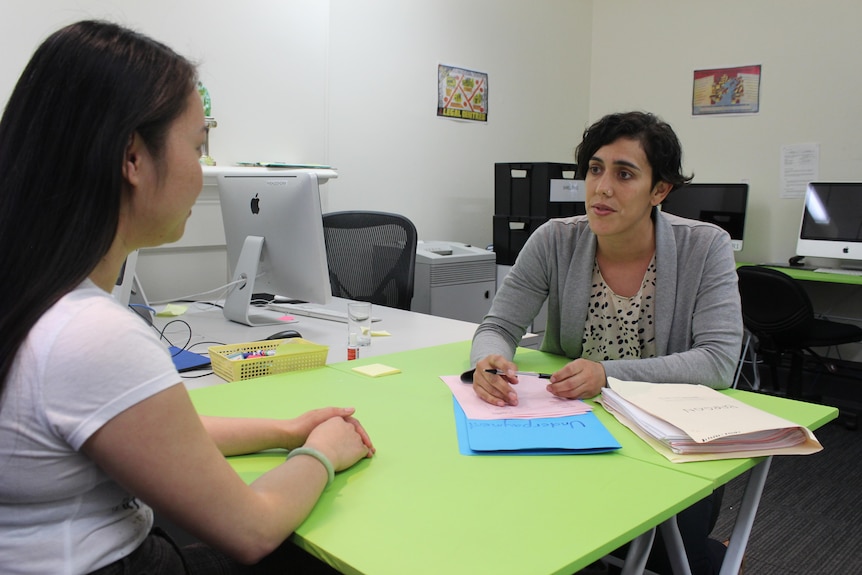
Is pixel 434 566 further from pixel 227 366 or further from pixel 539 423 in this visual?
pixel 227 366

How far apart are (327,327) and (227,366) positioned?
0.67 metres

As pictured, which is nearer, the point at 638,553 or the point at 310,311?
the point at 638,553

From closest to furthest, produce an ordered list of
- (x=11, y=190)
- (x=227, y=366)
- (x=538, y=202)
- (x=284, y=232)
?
(x=11, y=190)
(x=227, y=366)
(x=284, y=232)
(x=538, y=202)

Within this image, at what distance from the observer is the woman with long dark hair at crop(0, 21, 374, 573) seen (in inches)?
27.0

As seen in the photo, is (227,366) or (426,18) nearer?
(227,366)

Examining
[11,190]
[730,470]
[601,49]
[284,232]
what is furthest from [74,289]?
[601,49]

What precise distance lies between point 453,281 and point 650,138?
6.45ft

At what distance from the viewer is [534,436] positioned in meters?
1.20

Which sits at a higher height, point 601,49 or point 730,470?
point 601,49


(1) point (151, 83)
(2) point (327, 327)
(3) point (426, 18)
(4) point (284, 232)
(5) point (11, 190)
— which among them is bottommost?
(2) point (327, 327)

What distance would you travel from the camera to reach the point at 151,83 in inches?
30.0

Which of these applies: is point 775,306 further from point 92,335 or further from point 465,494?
point 92,335

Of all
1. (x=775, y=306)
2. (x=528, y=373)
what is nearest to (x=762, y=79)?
(x=775, y=306)

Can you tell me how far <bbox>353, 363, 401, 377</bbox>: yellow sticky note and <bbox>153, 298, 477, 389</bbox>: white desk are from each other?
6.7 inches
